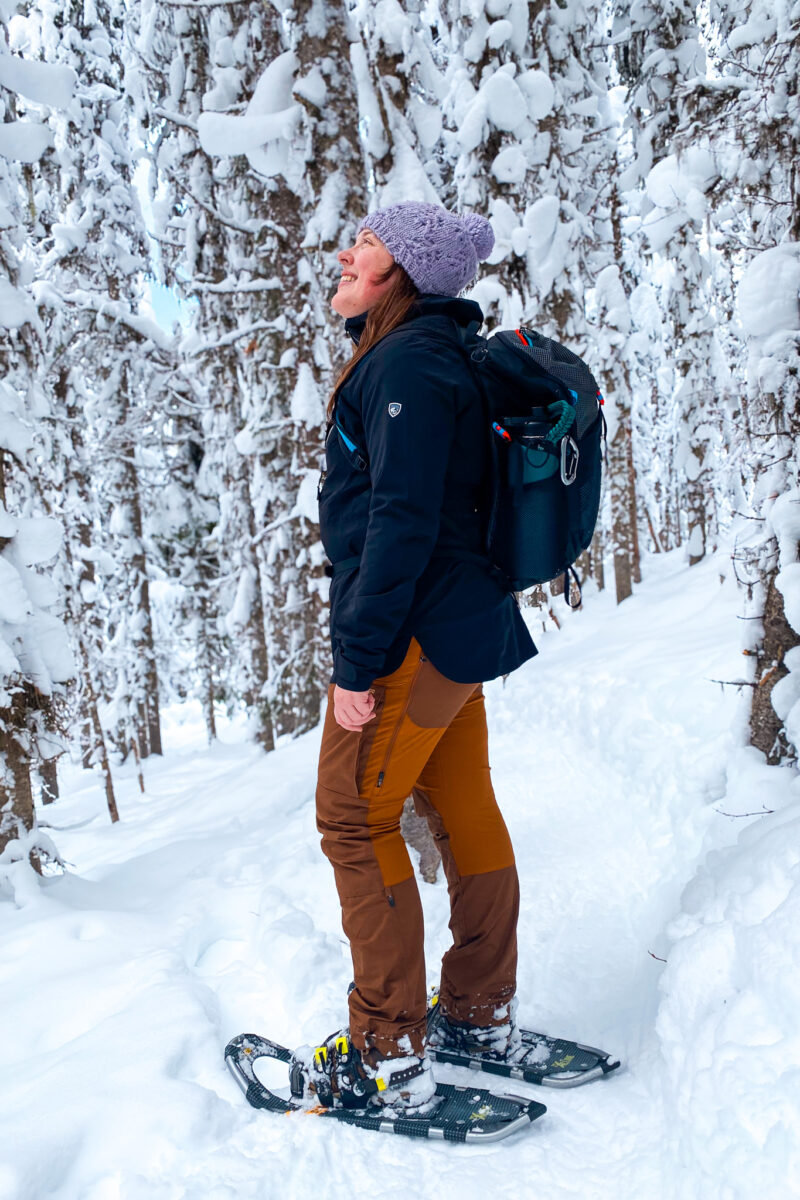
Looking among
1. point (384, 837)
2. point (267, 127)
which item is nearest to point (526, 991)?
point (384, 837)

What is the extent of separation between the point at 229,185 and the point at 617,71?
6334 millimetres

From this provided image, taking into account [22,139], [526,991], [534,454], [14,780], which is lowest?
[526,991]

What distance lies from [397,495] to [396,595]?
0.91 feet

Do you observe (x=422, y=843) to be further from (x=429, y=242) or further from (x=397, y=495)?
(x=429, y=242)

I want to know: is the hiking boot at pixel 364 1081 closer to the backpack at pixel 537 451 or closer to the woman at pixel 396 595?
the woman at pixel 396 595

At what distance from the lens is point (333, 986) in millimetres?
3258

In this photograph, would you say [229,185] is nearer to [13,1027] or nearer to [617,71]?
[617,71]

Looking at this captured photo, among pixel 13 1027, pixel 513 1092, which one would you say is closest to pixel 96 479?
pixel 13 1027

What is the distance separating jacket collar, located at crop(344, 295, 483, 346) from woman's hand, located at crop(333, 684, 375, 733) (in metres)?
1.18

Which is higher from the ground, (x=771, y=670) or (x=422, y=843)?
(x=771, y=670)

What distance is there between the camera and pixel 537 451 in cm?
238

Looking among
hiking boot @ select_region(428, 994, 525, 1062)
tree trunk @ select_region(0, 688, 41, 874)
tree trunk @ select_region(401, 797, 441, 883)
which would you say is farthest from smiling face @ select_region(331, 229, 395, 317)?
tree trunk @ select_region(0, 688, 41, 874)

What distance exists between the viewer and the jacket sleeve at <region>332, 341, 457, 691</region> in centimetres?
219

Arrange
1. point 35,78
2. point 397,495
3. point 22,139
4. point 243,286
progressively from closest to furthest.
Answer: point 397,495
point 22,139
point 35,78
point 243,286
